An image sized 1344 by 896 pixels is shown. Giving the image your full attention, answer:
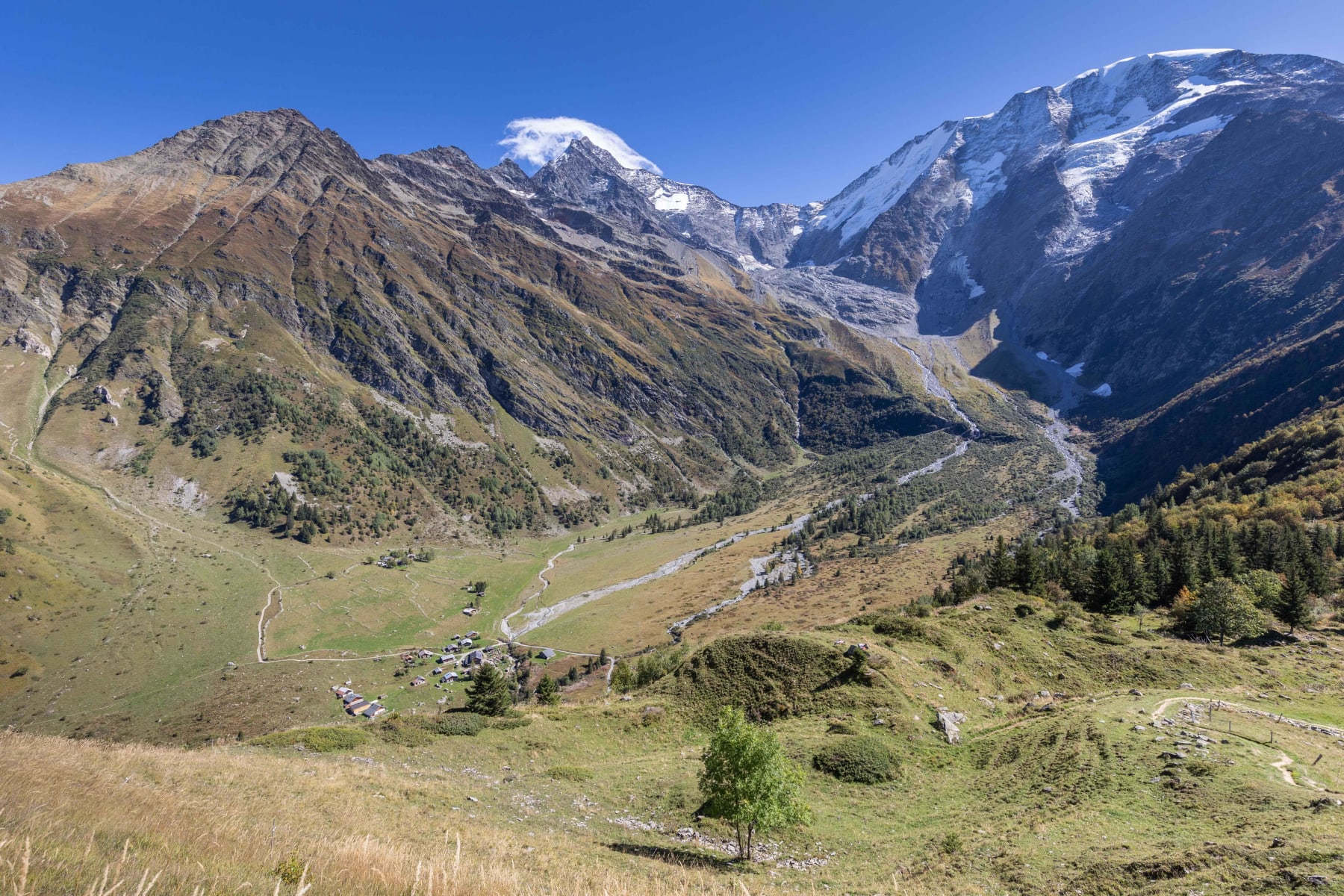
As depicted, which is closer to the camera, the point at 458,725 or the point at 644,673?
the point at 458,725

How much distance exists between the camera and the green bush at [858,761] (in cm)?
2841

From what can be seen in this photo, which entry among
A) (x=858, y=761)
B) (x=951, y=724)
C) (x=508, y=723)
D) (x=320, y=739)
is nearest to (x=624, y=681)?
(x=508, y=723)

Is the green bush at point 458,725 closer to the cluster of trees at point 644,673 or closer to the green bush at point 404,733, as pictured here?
the green bush at point 404,733

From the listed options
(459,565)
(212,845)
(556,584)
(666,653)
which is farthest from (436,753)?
(459,565)

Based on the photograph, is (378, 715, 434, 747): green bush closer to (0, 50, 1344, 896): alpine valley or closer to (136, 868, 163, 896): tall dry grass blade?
(0, 50, 1344, 896): alpine valley

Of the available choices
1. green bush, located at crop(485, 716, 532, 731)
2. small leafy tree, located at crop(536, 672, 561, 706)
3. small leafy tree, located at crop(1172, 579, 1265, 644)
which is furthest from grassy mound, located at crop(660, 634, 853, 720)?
small leafy tree, located at crop(1172, 579, 1265, 644)

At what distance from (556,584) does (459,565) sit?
29.1m

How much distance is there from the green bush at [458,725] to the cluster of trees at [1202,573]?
54.4m

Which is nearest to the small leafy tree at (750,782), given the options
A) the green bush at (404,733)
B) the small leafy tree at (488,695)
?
the green bush at (404,733)

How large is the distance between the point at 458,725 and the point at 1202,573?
248 feet

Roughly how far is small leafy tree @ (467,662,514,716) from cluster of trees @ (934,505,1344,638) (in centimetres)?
5206

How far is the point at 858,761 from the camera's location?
2905 centimetres

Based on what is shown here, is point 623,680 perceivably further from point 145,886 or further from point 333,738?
point 145,886

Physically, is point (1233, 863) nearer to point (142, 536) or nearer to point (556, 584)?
point (556, 584)
